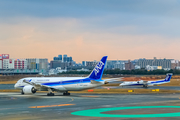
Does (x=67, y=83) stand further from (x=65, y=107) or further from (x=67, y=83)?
(x=65, y=107)

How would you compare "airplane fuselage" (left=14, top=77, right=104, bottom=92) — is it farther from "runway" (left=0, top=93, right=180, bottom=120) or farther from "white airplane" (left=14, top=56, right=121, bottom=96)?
"runway" (left=0, top=93, right=180, bottom=120)

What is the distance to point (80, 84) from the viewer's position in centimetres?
5406

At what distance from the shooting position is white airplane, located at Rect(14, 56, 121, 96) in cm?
5362

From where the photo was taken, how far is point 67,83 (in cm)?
5541

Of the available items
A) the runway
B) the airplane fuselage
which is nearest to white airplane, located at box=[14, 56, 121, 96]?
the airplane fuselage

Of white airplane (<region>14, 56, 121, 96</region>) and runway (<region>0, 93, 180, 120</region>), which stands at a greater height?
white airplane (<region>14, 56, 121, 96</region>)

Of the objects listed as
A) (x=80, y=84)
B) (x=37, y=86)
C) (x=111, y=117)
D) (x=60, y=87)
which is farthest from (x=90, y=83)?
(x=111, y=117)

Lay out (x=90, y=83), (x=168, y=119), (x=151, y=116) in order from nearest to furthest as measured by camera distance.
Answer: (x=168, y=119) → (x=151, y=116) → (x=90, y=83)

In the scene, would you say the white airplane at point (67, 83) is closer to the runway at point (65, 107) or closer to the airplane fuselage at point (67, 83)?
the airplane fuselage at point (67, 83)

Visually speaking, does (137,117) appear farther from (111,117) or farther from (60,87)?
(60,87)

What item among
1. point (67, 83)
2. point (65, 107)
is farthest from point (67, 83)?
point (65, 107)

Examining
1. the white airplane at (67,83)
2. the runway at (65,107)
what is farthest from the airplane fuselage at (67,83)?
the runway at (65,107)

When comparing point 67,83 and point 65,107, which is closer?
point 65,107

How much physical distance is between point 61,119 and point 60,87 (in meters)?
30.7
